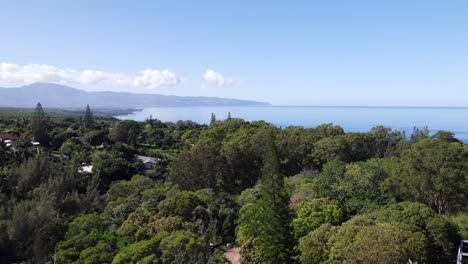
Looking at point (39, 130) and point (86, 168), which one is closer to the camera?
point (86, 168)

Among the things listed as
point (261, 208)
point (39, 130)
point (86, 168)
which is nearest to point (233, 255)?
point (261, 208)

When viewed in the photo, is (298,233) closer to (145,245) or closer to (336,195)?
(336,195)

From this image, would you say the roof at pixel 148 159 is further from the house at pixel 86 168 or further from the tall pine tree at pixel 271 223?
the tall pine tree at pixel 271 223

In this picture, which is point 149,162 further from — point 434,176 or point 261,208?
point 434,176

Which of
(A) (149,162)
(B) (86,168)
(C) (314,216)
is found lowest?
(A) (149,162)

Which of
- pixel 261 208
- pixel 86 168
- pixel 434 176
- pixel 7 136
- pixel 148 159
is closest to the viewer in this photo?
pixel 261 208

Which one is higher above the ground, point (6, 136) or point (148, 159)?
point (6, 136)

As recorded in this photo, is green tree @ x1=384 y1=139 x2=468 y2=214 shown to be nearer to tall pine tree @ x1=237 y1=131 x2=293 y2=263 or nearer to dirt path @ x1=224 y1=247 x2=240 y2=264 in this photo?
tall pine tree @ x1=237 y1=131 x2=293 y2=263
